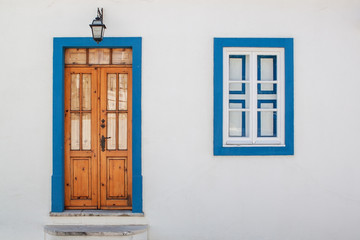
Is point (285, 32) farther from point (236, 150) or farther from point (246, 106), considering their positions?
point (236, 150)

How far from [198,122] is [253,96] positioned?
90 cm

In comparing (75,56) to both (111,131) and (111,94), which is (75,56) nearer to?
(111,94)

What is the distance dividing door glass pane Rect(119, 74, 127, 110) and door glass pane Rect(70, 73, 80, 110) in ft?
2.05

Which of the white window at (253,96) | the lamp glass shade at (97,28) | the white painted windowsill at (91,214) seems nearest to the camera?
the lamp glass shade at (97,28)

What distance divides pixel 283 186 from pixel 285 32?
2.24m

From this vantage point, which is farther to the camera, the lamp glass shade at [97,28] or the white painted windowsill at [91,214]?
the white painted windowsill at [91,214]

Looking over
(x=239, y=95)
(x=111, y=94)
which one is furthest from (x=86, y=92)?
(x=239, y=95)

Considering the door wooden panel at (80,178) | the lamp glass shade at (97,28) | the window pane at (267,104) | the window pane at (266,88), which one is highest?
the lamp glass shade at (97,28)

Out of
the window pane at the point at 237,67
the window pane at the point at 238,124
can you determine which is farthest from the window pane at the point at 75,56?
the window pane at the point at 238,124

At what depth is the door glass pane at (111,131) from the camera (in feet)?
14.8

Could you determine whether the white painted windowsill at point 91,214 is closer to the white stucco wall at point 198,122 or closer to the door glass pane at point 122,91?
the white stucco wall at point 198,122

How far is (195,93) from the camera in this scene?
174 inches

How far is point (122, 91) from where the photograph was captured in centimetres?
454

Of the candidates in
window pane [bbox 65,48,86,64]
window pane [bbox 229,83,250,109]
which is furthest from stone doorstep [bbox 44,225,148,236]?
window pane [bbox 65,48,86,64]
